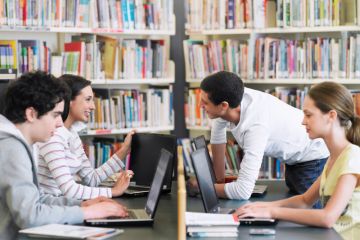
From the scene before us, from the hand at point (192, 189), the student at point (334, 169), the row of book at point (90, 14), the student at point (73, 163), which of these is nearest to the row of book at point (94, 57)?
the row of book at point (90, 14)

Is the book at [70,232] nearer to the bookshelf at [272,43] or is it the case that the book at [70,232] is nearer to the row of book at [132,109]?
the row of book at [132,109]

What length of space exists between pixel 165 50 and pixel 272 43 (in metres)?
0.83

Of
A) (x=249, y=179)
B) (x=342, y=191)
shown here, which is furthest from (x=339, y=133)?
(x=249, y=179)

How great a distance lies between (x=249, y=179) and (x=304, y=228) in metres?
0.51

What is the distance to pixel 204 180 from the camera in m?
2.67

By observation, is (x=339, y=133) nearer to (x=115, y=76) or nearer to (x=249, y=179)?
(x=249, y=179)

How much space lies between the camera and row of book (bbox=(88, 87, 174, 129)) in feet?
16.4

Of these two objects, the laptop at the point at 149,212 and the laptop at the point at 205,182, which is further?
the laptop at the point at 205,182

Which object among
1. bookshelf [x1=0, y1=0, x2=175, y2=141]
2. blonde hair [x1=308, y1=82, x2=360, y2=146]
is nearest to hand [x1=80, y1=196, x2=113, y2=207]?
blonde hair [x1=308, y1=82, x2=360, y2=146]

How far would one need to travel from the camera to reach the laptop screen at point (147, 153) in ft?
10.3

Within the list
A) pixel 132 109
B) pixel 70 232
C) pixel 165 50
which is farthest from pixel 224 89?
pixel 165 50

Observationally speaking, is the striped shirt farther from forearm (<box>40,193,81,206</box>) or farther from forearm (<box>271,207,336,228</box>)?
forearm (<box>271,207,336,228</box>)

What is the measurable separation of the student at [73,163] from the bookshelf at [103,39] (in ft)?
4.71

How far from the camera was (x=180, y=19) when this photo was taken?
5.68 meters
